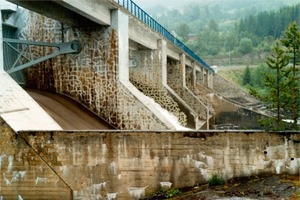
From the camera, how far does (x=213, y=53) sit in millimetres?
109312

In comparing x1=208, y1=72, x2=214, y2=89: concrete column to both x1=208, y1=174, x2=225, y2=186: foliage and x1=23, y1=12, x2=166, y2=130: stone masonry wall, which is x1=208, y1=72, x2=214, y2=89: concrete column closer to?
x1=23, y1=12, x2=166, y2=130: stone masonry wall

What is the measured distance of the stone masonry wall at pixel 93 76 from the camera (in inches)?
549

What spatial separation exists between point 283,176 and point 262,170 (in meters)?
0.43

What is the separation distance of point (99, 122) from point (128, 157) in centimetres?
590

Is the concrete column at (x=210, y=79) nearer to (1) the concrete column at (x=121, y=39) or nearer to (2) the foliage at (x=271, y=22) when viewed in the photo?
(1) the concrete column at (x=121, y=39)

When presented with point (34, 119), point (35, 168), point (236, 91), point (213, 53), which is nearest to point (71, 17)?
point (34, 119)

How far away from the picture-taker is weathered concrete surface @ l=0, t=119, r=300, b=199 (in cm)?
802

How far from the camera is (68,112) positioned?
13.2 meters

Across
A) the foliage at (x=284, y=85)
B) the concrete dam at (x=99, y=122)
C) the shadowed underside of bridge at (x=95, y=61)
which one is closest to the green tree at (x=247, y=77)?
the concrete dam at (x=99, y=122)

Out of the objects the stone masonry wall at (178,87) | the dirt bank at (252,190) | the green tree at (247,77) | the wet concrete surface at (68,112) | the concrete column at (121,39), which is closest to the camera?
the dirt bank at (252,190)

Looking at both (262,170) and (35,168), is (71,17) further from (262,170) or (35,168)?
(262,170)

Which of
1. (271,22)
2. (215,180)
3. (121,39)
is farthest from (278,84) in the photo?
(271,22)

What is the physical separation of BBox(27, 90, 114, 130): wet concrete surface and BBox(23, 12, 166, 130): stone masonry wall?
418 millimetres

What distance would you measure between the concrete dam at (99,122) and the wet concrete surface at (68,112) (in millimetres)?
58
